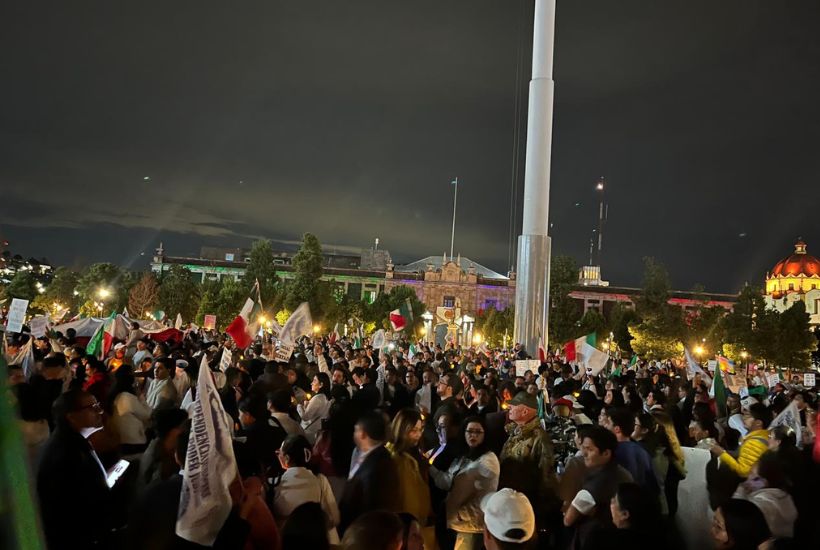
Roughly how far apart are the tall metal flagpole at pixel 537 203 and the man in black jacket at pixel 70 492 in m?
24.5

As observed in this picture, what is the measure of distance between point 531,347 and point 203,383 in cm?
2581

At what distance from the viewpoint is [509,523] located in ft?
10.7

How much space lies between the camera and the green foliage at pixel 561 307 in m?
53.5

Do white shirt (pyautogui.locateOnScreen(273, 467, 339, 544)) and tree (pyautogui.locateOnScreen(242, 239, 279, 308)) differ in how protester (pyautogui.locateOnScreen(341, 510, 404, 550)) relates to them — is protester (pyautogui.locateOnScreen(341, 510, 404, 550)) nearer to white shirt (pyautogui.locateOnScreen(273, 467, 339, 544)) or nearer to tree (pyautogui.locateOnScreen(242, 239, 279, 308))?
white shirt (pyautogui.locateOnScreen(273, 467, 339, 544))

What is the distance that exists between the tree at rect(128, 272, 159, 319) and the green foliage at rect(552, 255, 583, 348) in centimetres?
3868

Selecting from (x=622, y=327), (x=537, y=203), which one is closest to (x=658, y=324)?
(x=622, y=327)

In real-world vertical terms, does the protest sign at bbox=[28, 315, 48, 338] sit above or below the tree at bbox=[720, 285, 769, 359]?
below

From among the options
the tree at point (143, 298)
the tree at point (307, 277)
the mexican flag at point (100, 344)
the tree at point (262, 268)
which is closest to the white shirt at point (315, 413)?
the mexican flag at point (100, 344)

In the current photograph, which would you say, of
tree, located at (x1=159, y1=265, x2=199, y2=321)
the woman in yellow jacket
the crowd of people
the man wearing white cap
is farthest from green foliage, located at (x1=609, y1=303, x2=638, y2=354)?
the man wearing white cap

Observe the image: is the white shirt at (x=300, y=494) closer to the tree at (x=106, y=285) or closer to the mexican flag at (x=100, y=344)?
the mexican flag at (x=100, y=344)

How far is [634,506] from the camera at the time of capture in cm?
365

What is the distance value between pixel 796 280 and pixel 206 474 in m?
106

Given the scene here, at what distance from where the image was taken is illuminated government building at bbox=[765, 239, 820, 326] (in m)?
89.1

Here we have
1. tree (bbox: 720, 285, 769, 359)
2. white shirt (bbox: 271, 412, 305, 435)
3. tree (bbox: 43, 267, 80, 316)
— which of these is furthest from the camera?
tree (bbox: 43, 267, 80, 316)
